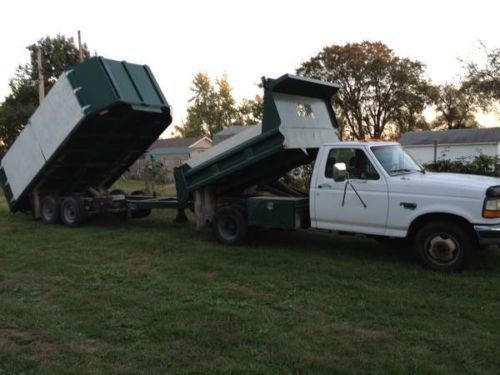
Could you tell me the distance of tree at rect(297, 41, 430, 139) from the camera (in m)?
50.9

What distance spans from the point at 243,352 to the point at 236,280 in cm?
263

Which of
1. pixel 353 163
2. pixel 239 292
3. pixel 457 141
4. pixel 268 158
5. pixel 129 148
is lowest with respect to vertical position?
pixel 239 292

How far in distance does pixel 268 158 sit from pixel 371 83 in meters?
44.7

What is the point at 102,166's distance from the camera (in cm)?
1293

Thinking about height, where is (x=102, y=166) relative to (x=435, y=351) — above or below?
above

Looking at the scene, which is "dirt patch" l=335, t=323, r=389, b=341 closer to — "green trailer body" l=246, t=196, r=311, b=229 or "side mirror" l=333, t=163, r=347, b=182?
"side mirror" l=333, t=163, r=347, b=182

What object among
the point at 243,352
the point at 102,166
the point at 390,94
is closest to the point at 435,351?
the point at 243,352

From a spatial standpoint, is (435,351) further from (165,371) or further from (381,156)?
(381,156)

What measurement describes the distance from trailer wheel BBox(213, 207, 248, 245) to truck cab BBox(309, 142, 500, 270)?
1.51m

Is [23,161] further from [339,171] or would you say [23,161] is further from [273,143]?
[339,171]

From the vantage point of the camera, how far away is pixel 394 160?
8453mm

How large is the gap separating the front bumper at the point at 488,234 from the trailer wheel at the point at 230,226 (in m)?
4.08

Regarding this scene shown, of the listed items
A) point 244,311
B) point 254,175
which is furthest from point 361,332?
point 254,175

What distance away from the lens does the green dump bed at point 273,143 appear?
353 inches
